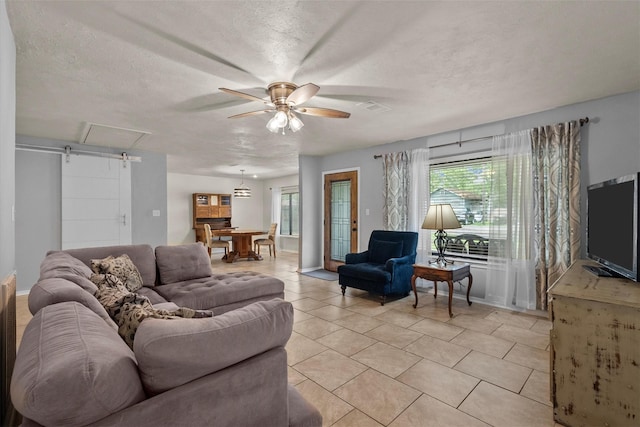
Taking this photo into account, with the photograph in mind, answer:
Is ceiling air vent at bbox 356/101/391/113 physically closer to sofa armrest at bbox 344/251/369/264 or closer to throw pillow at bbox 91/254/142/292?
sofa armrest at bbox 344/251/369/264

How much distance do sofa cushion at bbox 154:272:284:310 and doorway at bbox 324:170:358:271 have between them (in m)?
2.75

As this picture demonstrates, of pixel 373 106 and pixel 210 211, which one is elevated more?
pixel 373 106

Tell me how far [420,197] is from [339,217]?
1902 millimetres

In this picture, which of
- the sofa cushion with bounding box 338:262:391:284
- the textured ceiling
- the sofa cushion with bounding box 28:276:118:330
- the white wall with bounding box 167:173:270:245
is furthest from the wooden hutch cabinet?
the sofa cushion with bounding box 28:276:118:330

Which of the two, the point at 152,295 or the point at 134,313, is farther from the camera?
the point at 152,295

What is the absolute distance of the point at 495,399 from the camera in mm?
2029

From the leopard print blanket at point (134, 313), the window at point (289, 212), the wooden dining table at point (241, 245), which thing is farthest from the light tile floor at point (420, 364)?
the window at point (289, 212)

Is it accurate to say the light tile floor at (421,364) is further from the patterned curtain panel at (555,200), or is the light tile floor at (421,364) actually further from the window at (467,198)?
the window at (467,198)

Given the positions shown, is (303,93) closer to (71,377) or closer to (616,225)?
(71,377)

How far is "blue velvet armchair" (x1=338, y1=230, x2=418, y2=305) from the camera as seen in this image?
4078 mm

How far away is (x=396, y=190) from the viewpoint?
503cm

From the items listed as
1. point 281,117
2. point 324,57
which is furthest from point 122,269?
point 324,57

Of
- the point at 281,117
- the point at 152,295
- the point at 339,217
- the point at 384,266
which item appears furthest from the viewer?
the point at 339,217

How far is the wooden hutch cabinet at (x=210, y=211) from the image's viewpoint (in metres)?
9.09
